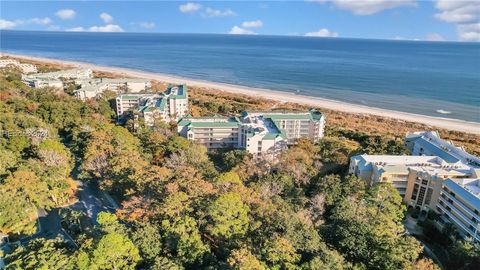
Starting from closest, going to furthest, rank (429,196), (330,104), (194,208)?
(194,208)
(429,196)
(330,104)

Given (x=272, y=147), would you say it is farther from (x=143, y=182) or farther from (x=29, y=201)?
(x=29, y=201)

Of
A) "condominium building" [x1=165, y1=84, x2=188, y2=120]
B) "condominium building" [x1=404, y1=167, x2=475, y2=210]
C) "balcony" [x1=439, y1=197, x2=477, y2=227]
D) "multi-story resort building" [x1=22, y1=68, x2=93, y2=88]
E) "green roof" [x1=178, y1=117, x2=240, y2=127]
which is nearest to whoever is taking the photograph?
"balcony" [x1=439, y1=197, x2=477, y2=227]

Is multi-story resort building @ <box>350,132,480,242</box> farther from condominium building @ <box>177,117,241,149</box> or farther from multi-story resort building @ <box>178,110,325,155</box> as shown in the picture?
condominium building @ <box>177,117,241,149</box>

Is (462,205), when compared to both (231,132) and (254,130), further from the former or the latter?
(231,132)

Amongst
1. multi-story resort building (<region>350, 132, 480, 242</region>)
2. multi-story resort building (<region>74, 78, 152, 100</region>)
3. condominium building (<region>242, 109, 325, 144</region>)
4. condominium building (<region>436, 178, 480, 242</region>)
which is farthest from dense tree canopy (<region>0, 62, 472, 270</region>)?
multi-story resort building (<region>74, 78, 152, 100</region>)

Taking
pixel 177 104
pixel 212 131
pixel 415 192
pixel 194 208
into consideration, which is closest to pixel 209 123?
pixel 212 131

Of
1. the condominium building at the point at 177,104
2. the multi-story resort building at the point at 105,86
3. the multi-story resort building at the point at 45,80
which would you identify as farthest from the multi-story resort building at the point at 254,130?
the multi-story resort building at the point at 45,80

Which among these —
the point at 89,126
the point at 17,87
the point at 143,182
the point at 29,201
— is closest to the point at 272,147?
the point at 143,182
